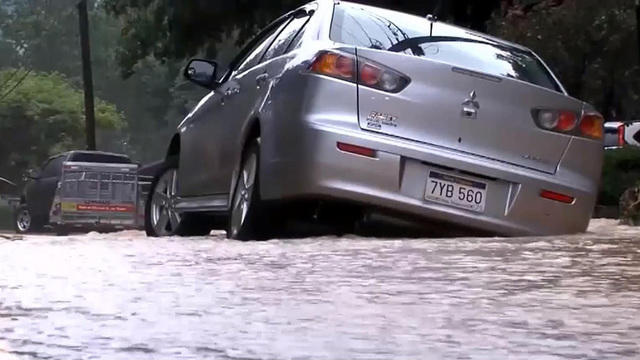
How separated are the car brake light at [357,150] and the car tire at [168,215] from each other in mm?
2538

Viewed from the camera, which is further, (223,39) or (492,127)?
(223,39)

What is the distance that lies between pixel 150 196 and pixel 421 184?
3.81 meters

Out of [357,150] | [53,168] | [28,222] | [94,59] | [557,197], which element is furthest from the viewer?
[94,59]

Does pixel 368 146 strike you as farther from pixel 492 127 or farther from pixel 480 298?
pixel 480 298

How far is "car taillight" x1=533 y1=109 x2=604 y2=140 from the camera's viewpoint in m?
7.20

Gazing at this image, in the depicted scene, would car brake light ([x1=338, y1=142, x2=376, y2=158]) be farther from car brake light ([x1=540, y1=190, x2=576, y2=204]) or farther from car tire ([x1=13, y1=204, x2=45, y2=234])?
car tire ([x1=13, y1=204, x2=45, y2=234])

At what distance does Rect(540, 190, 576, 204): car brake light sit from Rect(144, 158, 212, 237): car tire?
116 inches

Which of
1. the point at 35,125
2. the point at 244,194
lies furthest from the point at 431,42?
the point at 35,125

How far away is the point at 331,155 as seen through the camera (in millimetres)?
6863

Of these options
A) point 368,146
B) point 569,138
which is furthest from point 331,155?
point 569,138

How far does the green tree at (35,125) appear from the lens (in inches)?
2052

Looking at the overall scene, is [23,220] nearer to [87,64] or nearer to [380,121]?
[87,64]

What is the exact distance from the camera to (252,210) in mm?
7328

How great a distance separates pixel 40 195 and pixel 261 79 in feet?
54.5
